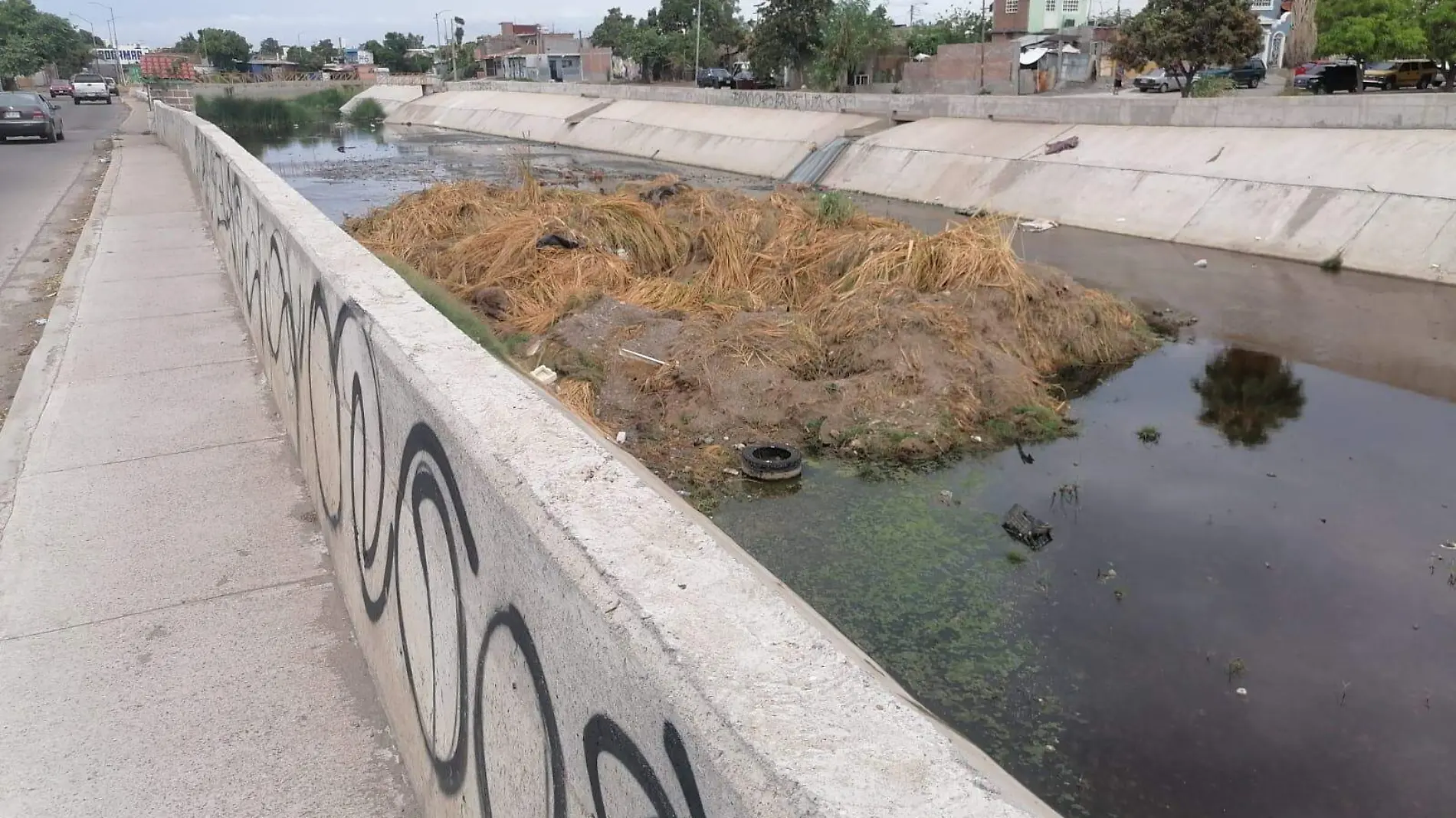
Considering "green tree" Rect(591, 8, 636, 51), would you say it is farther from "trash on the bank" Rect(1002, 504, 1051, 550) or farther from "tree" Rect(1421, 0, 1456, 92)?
"trash on the bank" Rect(1002, 504, 1051, 550)

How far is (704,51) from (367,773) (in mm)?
75413

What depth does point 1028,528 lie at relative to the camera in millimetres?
6781

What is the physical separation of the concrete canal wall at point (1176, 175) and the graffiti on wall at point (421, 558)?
1425 centimetres

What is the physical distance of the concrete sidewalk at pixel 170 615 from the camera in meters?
3.29

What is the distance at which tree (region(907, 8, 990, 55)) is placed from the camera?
6212cm

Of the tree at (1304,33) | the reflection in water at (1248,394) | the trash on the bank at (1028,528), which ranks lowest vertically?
the trash on the bank at (1028,528)

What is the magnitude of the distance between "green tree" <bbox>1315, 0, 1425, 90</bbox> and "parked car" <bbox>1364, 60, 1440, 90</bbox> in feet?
5.51

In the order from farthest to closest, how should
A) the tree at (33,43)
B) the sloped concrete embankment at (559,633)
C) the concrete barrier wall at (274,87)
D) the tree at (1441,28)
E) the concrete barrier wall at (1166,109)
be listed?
1. the tree at (33,43)
2. the concrete barrier wall at (274,87)
3. the tree at (1441,28)
4. the concrete barrier wall at (1166,109)
5. the sloped concrete embankment at (559,633)

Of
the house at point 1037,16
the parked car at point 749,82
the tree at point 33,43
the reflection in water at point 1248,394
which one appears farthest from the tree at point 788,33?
the tree at point 33,43

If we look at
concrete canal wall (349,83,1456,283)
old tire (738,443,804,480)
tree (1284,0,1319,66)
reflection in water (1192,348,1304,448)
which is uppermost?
tree (1284,0,1319,66)

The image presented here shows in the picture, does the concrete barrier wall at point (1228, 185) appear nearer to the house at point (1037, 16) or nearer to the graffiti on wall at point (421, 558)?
the graffiti on wall at point (421, 558)

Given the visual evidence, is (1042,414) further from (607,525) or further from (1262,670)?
(607,525)

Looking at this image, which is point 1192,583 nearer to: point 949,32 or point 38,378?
point 38,378

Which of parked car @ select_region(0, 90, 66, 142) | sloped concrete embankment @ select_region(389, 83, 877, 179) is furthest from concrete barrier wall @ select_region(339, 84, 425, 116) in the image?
parked car @ select_region(0, 90, 66, 142)
